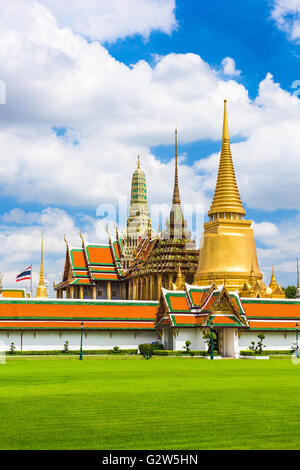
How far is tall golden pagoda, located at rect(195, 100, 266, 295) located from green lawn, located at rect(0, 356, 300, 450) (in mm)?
43178

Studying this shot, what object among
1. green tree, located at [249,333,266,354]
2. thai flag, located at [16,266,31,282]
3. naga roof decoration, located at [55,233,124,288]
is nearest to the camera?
green tree, located at [249,333,266,354]

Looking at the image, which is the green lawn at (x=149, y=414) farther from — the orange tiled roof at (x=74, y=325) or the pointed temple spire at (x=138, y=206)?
the pointed temple spire at (x=138, y=206)

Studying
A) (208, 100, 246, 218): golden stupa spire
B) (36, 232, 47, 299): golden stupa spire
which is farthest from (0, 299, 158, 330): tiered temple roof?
(36, 232, 47, 299): golden stupa spire

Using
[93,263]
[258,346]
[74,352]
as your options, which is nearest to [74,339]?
[74,352]

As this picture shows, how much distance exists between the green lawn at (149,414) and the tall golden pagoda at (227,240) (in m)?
43.2

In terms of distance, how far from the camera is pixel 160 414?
1395 cm

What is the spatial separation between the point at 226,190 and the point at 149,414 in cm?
5688

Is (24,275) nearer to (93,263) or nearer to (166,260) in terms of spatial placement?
(166,260)

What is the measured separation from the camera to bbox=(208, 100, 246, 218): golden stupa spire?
226ft

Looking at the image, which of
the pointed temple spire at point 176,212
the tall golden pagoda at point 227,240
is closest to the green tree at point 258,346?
the tall golden pagoda at point 227,240

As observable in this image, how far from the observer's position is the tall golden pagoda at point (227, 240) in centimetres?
6650

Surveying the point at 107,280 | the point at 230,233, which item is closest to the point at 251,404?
the point at 230,233

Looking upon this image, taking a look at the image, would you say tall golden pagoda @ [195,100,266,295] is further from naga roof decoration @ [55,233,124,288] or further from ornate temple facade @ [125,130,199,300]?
naga roof decoration @ [55,233,124,288]

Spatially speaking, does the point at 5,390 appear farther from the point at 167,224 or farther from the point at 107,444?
the point at 167,224
